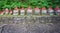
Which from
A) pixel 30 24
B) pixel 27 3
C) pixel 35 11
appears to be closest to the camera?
pixel 30 24

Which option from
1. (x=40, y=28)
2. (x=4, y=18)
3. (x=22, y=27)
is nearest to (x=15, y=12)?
(x=4, y=18)

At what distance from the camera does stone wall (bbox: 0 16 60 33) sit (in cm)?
385

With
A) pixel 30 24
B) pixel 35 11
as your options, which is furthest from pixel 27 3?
pixel 30 24

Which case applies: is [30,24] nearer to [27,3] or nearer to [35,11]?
[35,11]

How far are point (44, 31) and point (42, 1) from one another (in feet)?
Answer: 3.31

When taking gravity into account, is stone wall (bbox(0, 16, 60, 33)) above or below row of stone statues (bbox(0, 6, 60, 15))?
below

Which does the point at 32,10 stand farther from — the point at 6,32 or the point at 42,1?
the point at 6,32

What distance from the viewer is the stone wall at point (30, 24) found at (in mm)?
3852

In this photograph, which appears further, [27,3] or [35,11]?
[27,3]

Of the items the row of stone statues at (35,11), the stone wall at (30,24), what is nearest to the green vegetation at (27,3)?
the row of stone statues at (35,11)

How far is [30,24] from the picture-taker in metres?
4.13

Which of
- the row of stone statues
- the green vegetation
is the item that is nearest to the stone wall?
the row of stone statues

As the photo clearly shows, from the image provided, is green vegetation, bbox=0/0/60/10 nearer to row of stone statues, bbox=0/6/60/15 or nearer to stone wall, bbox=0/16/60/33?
row of stone statues, bbox=0/6/60/15

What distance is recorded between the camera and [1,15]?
4.46m
